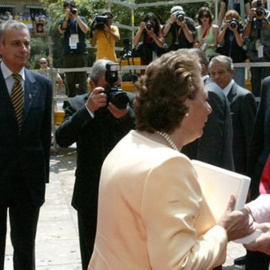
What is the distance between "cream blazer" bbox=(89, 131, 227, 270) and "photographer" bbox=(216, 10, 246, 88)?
691 cm

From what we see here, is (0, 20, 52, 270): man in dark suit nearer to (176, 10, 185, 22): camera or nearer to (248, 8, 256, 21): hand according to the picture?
(248, 8, 256, 21): hand

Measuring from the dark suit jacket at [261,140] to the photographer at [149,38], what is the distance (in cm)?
563

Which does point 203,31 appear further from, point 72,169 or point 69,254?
point 69,254

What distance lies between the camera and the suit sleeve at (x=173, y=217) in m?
1.92

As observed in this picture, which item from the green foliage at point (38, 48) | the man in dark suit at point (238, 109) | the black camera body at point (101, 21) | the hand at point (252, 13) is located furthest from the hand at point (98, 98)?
the green foliage at point (38, 48)

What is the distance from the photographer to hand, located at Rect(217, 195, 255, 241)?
2.17 metres

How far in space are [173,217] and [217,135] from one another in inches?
108

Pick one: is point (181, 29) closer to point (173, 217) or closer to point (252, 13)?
point (252, 13)

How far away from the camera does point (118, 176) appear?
2.06m

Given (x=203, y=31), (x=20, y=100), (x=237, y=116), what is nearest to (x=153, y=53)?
(x=203, y=31)

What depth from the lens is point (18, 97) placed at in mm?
4180

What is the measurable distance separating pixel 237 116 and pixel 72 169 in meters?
4.86

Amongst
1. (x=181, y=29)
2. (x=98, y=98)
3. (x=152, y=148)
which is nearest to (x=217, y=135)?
(x=98, y=98)

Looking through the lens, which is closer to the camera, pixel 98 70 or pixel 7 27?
pixel 98 70
